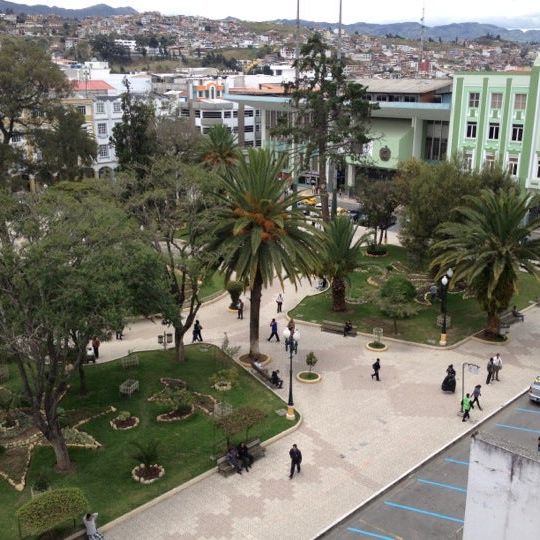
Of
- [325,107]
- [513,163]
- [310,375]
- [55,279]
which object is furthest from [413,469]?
[513,163]

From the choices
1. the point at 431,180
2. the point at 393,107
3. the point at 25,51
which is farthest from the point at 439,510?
the point at 393,107

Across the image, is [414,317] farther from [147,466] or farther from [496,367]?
[147,466]

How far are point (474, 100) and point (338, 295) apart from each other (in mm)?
27562

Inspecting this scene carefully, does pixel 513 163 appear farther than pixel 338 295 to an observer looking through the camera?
Yes

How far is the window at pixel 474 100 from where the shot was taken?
52025 millimetres

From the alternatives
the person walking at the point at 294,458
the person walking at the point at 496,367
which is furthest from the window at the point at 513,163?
the person walking at the point at 294,458

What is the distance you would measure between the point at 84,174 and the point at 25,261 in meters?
36.9

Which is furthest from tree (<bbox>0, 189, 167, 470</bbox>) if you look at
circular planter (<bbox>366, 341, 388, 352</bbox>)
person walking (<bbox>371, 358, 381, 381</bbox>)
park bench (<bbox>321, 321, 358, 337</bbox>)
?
park bench (<bbox>321, 321, 358, 337</bbox>)

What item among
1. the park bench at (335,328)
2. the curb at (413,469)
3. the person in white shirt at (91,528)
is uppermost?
the person in white shirt at (91,528)

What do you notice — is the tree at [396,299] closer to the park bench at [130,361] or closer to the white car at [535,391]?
the white car at [535,391]

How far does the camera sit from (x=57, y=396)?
18828 millimetres

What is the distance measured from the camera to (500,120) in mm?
50562

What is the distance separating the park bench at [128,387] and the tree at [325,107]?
22.2 meters

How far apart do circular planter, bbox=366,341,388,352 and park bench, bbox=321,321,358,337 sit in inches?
63.4
